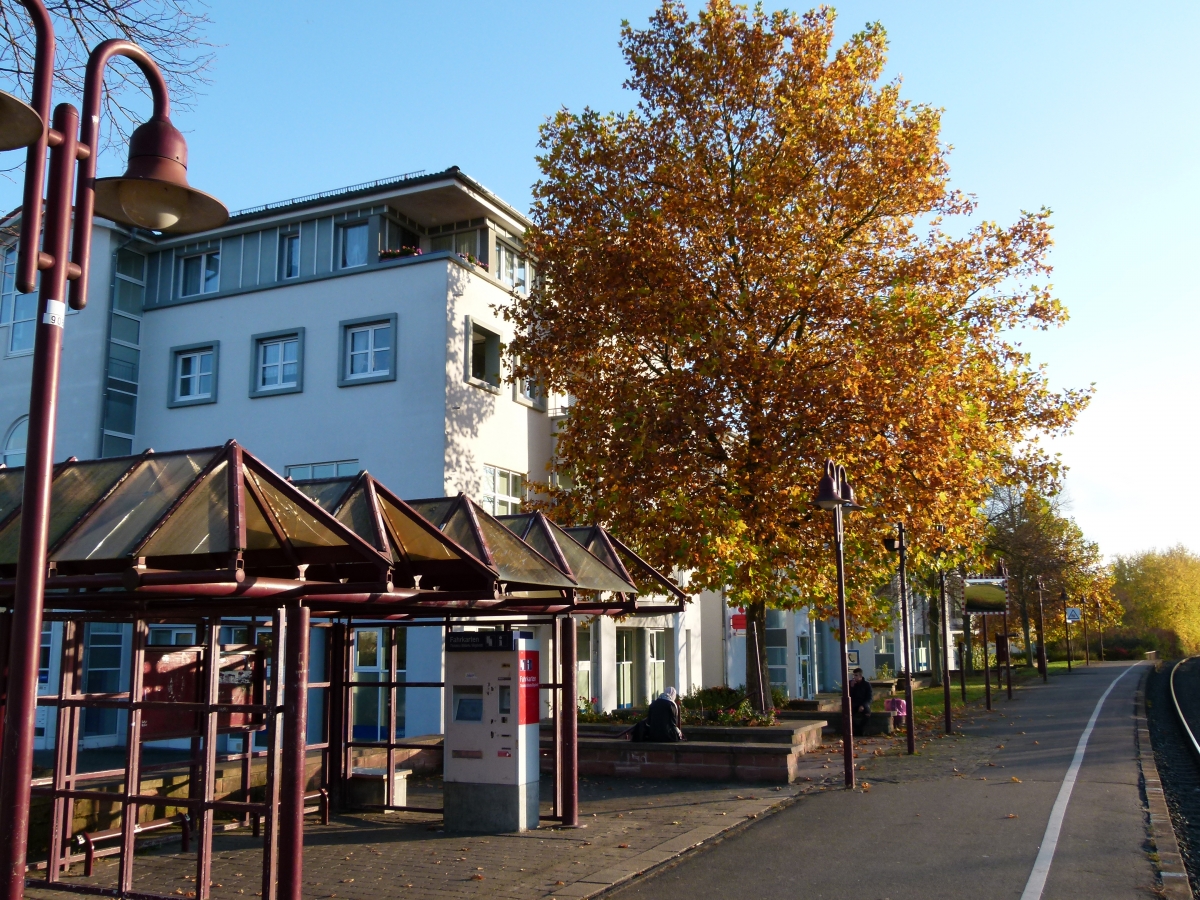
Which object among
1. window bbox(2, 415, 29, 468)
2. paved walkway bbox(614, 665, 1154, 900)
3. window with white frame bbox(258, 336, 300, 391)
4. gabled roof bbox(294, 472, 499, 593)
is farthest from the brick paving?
window bbox(2, 415, 29, 468)

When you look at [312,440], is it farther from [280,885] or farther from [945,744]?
[280,885]

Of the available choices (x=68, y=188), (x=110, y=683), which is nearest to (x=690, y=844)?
(x=68, y=188)

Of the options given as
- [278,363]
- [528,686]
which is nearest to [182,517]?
[528,686]

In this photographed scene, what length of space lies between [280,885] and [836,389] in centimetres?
1397

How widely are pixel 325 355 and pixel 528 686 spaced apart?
1580 centimetres

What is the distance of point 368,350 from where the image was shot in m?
25.0

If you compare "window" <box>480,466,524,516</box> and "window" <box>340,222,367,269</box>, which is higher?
"window" <box>340,222,367,269</box>

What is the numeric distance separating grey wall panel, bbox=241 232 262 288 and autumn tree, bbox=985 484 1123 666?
92.2ft

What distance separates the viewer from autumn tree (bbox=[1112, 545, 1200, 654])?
9956 centimetres

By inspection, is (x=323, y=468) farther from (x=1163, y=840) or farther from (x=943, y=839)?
(x=1163, y=840)

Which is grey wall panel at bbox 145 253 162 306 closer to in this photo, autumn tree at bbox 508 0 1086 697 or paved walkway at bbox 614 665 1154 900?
autumn tree at bbox 508 0 1086 697

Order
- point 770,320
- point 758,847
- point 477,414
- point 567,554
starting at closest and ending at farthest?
point 758,847 < point 567,554 < point 770,320 < point 477,414

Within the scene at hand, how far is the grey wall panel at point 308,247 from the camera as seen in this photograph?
2656 cm

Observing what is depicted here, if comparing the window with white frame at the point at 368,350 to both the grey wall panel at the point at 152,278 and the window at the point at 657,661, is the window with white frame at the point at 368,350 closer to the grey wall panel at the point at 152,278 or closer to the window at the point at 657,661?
the grey wall panel at the point at 152,278
